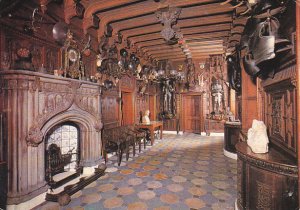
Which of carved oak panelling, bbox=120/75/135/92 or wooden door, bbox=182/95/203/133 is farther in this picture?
wooden door, bbox=182/95/203/133

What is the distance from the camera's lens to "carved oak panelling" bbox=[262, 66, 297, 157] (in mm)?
2469

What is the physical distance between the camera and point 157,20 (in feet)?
17.3

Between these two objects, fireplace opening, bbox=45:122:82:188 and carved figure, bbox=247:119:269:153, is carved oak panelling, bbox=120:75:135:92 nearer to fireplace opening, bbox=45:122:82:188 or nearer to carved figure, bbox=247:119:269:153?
fireplace opening, bbox=45:122:82:188

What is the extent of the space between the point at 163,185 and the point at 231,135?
3.69 m

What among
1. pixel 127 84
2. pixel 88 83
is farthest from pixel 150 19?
pixel 127 84

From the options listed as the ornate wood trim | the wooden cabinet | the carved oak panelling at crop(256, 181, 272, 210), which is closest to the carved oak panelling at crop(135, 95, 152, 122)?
the wooden cabinet

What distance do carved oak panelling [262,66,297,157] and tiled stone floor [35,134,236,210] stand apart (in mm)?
1504

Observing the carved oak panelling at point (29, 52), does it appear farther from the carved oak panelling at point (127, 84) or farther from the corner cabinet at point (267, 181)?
the corner cabinet at point (267, 181)

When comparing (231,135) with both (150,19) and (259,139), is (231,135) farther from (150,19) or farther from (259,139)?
(150,19)

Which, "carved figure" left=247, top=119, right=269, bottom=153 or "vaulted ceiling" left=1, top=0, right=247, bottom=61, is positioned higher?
"vaulted ceiling" left=1, top=0, right=247, bottom=61

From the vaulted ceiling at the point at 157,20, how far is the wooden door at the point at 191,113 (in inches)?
179

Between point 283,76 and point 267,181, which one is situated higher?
point 283,76

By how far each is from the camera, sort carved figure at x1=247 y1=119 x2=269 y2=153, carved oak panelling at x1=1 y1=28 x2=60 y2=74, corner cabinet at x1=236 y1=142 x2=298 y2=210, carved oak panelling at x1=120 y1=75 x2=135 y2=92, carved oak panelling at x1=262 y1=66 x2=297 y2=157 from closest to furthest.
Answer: corner cabinet at x1=236 y1=142 x2=298 y2=210
carved oak panelling at x1=262 y1=66 x2=297 y2=157
carved figure at x1=247 y1=119 x2=269 y2=153
carved oak panelling at x1=1 y1=28 x2=60 y2=74
carved oak panelling at x1=120 y1=75 x2=135 y2=92

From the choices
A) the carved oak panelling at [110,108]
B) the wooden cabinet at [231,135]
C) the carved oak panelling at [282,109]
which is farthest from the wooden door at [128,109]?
the carved oak panelling at [282,109]
